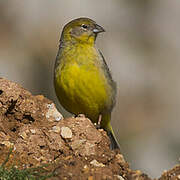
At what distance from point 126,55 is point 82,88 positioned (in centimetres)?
831

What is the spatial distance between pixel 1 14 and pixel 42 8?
1.14 metres

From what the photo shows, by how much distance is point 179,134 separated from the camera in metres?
13.8

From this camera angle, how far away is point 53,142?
5.83m

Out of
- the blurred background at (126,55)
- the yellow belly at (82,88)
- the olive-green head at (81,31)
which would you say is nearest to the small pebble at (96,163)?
the yellow belly at (82,88)

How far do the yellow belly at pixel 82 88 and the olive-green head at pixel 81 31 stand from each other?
2.20ft

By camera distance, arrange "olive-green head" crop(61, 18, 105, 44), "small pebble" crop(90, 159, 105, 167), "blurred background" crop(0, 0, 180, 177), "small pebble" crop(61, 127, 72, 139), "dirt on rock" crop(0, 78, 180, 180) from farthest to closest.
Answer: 1. "blurred background" crop(0, 0, 180, 177)
2. "olive-green head" crop(61, 18, 105, 44)
3. "small pebble" crop(61, 127, 72, 139)
4. "small pebble" crop(90, 159, 105, 167)
5. "dirt on rock" crop(0, 78, 180, 180)

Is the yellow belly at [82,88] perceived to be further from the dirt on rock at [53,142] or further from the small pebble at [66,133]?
the small pebble at [66,133]

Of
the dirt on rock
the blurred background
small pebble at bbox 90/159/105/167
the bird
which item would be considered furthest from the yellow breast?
the blurred background

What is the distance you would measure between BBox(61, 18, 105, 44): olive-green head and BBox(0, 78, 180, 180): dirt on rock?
2.03 metres

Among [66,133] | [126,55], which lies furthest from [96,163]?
[126,55]

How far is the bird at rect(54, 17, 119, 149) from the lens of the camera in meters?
7.62

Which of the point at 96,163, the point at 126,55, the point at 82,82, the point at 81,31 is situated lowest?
the point at 126,55

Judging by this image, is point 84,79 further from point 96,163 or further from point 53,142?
point 96,163

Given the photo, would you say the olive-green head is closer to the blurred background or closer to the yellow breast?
the yellow breast
